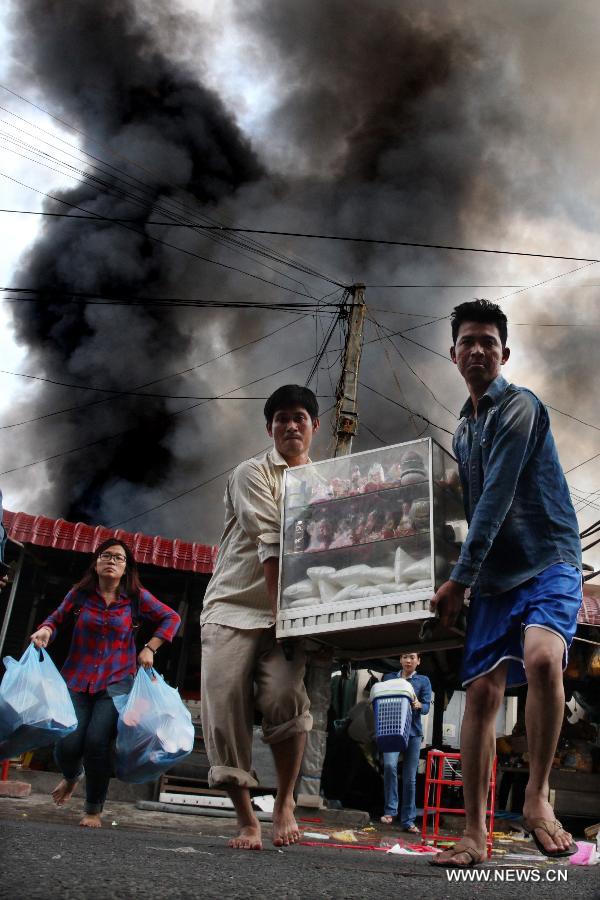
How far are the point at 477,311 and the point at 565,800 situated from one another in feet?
28.0

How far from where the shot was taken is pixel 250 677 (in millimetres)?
3229

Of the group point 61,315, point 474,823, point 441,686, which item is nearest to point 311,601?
point 474,823

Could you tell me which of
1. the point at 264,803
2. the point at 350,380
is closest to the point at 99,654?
the point at 264,803

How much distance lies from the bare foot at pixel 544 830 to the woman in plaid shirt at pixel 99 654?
2.45 metres

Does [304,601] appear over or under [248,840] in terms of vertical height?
over

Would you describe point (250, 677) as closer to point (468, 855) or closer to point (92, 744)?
point (468, 855)

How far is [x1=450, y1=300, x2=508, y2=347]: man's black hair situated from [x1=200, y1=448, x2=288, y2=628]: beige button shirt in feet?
3.50

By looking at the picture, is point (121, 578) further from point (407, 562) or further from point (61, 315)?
point (61, 315)

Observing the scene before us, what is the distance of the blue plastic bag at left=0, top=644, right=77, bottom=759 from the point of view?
4.00 metres

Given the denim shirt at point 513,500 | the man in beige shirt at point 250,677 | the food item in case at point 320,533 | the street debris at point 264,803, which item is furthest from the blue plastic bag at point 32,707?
the street debris at point 264,803

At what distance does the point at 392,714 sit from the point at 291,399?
13.2ft

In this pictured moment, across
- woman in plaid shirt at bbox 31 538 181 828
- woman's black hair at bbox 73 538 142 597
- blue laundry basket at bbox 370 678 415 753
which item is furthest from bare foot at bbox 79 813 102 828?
blue laundry basket at bbox 370 678 415 753

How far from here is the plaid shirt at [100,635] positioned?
14.5 feet

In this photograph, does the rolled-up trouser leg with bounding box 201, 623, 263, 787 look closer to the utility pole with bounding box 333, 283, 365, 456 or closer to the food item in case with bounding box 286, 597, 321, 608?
the food item in case with bounding box 286, 597, 321, 608
